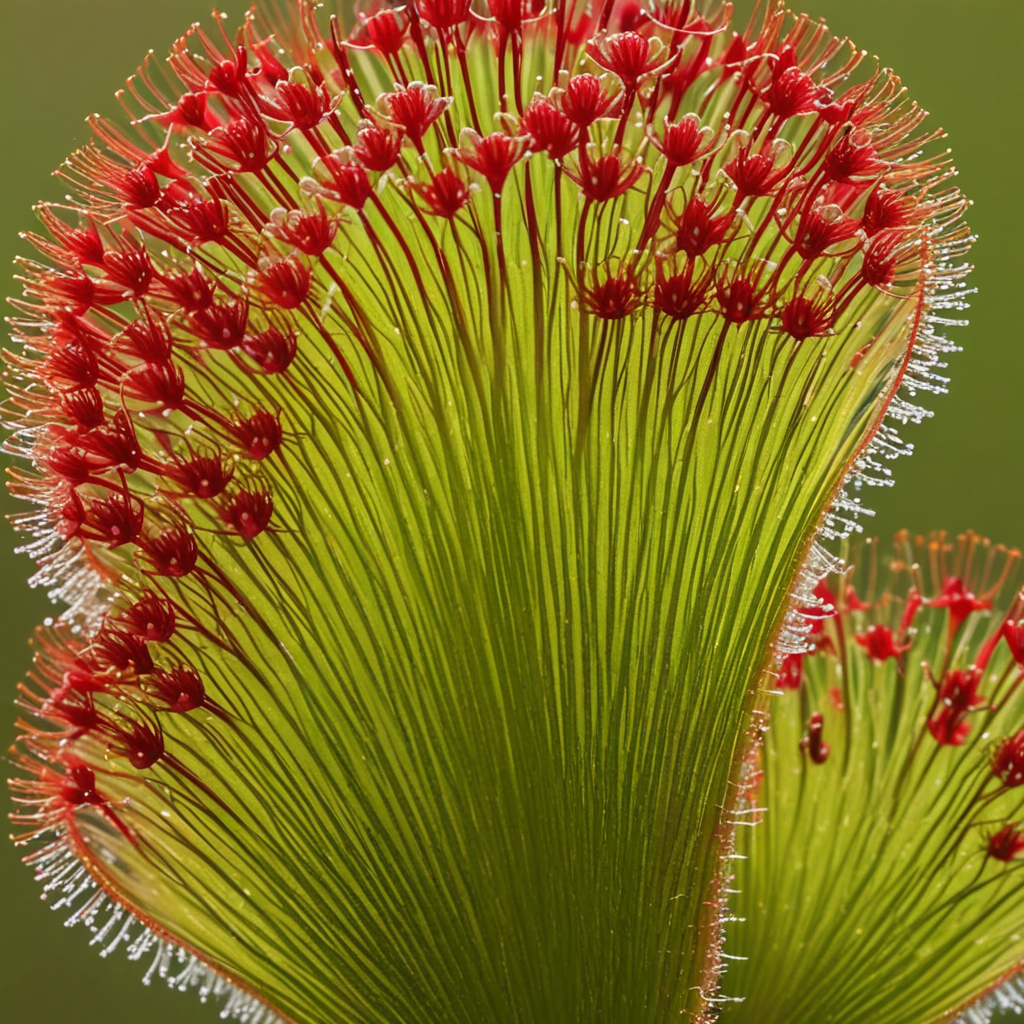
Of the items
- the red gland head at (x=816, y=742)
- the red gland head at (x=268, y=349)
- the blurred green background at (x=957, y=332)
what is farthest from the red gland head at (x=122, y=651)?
the blurred green background at (x=957, y=332)

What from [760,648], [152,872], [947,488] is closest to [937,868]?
[760,648]

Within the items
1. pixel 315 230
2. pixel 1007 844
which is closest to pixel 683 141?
pixel 315 230

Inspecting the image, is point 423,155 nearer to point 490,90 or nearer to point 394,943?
point 490,90

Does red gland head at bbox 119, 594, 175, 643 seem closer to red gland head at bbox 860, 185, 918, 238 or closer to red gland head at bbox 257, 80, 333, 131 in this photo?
red gland head at bbox 257, 80, 333, 131

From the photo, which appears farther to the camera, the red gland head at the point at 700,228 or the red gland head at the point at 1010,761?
the red gland head at the point at 1010,761

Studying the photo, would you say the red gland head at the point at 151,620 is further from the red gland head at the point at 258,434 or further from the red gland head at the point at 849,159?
the red gland head at the point at 849,159

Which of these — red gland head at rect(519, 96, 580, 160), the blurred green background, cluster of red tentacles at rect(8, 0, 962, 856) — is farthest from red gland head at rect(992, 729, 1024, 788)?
the blurred green background

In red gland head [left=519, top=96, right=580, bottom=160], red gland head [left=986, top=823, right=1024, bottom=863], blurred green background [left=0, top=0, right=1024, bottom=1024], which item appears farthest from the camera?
blurred green background [left=0, top=0, right=1024, bottom=1024]

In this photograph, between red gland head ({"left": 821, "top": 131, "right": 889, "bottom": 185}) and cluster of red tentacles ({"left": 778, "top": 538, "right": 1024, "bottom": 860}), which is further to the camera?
cluster of red tentacles ({"left": 778, "top": 538, "right": 1024, "bottom": 860})

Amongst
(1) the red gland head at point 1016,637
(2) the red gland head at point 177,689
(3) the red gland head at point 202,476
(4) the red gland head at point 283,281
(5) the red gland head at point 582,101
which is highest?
(1) the red gland head at point 1016,637

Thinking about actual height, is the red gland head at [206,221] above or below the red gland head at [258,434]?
above

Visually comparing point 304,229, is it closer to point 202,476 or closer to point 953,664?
point 202,476

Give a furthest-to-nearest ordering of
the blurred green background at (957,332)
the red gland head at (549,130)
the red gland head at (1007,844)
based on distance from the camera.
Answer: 1. the blurred green background at (957,332)
2. the red gland head at (1007,844)
3. the red gland head at (549,130)
